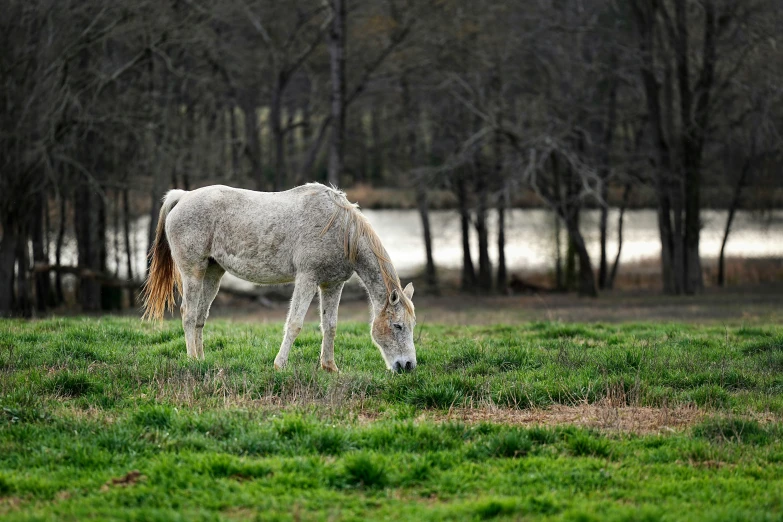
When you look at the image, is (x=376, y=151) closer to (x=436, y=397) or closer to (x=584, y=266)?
(x=584, y=266)

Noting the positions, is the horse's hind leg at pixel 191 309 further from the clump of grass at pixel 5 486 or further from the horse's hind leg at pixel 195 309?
the clump of grass at pixel 5 486

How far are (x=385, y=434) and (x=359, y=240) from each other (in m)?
3.30

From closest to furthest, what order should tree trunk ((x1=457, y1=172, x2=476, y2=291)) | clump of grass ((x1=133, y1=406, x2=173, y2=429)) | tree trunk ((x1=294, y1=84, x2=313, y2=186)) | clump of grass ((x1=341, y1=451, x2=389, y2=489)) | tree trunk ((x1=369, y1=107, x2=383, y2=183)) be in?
clump of grass ((x1=341, y1=451, x2=389, y2=489))
clump of grass ((x1=133, y1=406, x2=173, y2=429))
tree trunk ((x1=294, y1=84, x2=313, y2=186))
tree trunk ((x1=457, y1=172, x2=476, y2=291))
tree trunk ((x1=369, y1=107, x2=383, y2=183))

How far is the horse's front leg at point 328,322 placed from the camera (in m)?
9.54

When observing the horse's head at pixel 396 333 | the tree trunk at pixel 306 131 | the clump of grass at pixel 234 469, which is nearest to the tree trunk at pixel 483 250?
the tree trunk at pixel 306 131

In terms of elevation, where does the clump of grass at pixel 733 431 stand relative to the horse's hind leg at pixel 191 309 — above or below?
below

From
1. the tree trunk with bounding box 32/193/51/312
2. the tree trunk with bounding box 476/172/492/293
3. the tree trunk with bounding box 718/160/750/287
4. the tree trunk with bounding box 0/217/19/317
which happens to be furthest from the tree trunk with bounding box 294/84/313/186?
the tree trunk with bounding box 718/160/750/287

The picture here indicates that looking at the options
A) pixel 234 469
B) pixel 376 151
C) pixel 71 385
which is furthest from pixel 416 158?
pixel 234 469

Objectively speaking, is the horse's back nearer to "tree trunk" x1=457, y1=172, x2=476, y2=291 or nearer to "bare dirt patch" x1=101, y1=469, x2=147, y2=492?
"bare dirt patch" x1=101, y1=469, x2=147, y2=492

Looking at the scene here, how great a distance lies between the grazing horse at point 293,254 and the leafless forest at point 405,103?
30.4 ft

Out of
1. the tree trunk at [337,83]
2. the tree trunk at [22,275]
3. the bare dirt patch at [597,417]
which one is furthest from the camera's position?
the tree trunk at [337,83]

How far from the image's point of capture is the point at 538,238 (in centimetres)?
4509

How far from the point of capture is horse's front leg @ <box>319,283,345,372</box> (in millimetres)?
9539

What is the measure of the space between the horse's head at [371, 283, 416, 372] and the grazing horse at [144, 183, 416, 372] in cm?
1
